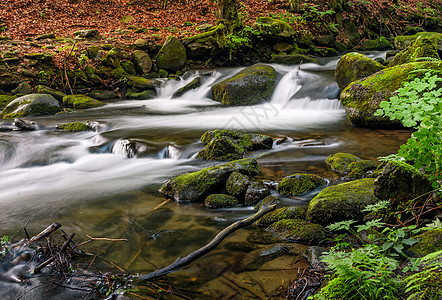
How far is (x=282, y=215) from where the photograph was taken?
3822 millimetres

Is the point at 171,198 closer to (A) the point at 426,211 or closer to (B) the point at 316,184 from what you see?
(B) the point at 316,184

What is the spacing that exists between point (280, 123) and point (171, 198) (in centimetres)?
545

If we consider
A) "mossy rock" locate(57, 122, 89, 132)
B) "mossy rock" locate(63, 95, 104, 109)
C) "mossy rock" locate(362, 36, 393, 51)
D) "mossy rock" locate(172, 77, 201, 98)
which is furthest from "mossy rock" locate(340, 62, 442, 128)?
"mossy rock" locate(362, 36, 393, 51)

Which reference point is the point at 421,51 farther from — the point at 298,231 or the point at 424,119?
the point at 424,119

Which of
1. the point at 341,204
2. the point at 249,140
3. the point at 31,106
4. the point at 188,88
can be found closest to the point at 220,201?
the point at 341,204

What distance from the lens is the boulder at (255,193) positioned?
4477mm

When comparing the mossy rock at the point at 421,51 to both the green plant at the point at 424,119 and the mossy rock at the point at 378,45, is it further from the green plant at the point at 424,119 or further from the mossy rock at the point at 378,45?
the mossy rock at the point at 378,45

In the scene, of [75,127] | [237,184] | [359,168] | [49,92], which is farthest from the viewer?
[49,92]

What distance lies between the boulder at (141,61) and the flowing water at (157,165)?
2.20 metres

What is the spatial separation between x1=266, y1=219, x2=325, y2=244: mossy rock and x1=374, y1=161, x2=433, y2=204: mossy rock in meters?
0.74

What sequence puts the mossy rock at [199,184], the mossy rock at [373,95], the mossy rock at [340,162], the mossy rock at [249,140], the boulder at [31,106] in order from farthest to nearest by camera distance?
1. the boulder at [31,106]
2. the mossy rock at [373,95]
3. the mossy rock at [249,140]
4. the mossy rock at [340,162]
5. the mossy rock at [199,184]

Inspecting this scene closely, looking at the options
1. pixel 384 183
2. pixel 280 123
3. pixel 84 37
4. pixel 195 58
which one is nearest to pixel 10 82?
pixel 84 37

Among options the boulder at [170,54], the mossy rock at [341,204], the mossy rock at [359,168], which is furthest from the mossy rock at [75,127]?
the mossy rock at [341,204]

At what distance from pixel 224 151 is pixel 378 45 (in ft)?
51.2
